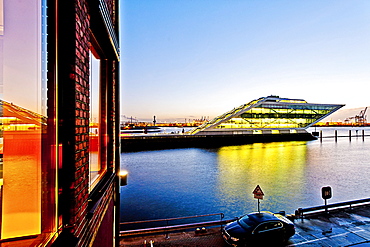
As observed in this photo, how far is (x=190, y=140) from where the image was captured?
188 feet

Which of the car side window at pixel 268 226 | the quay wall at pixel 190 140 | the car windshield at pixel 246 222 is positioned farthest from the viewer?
the quay wall at pixel 190 140

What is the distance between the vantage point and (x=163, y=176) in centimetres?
2655

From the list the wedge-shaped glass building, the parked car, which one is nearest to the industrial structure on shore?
the wedge-shaped glass building

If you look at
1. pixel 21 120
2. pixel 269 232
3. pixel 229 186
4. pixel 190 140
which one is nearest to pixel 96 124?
pixel 21 120

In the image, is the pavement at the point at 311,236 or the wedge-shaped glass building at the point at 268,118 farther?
the wedge-shaped glass building at the point at 268,118

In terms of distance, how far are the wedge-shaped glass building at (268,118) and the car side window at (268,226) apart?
52.5m

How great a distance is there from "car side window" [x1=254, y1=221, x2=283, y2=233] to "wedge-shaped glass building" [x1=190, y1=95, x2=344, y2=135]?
52.5 meters

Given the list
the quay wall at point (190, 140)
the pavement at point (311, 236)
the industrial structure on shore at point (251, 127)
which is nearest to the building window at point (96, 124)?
the pavement at point (311, 236)

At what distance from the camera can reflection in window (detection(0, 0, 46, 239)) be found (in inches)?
51.0

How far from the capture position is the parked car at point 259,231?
327 inches

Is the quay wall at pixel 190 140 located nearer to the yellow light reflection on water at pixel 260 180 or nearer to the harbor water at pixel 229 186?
the harbor water at pixel 229 186

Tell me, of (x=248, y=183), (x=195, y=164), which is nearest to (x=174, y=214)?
(x=248, y=183)

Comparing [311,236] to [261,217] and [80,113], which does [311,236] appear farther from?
[80,113]

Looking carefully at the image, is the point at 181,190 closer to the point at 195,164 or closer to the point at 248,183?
the point at 248,183
